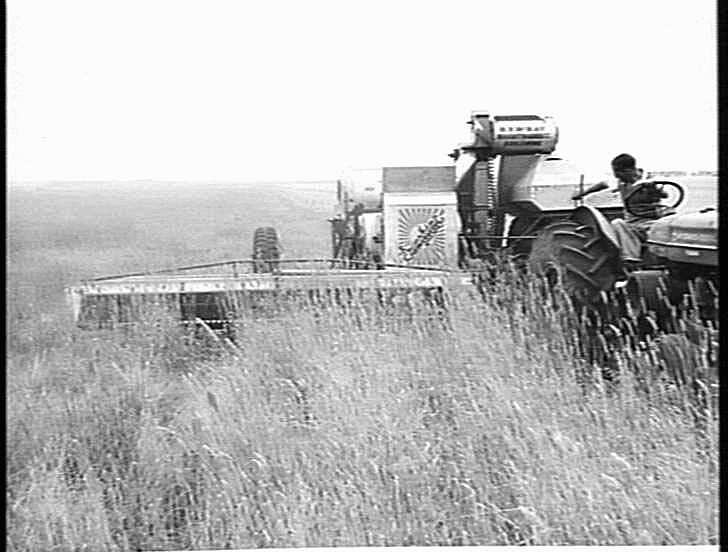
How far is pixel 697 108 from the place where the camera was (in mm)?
2166

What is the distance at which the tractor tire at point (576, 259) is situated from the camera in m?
2.22

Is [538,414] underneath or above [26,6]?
underneath

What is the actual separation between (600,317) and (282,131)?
2.60 ft

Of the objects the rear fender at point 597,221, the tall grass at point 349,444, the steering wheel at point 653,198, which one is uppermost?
the steering wheel at point 653,198

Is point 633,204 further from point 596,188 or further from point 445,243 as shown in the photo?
point 445,243

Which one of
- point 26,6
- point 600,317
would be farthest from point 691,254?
point 26,6

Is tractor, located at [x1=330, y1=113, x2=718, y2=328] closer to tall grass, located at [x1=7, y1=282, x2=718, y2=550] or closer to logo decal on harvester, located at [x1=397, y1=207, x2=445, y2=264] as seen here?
logo decal on harvester, located at [x1=397, y1=207, x2=445, y2=264]

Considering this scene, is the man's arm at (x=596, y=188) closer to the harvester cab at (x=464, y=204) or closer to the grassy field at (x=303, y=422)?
the harvester cab at (x=464, y=204)

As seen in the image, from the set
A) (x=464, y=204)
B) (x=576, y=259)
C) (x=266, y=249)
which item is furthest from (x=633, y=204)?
(x=266, y=249)

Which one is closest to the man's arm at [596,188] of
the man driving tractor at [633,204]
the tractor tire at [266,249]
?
the man driving tractor at [633,204]

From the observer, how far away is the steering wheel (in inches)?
85.4

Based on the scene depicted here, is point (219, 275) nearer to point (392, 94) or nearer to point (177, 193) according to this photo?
point (177, 193)

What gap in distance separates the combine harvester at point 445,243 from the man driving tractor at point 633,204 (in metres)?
0.02

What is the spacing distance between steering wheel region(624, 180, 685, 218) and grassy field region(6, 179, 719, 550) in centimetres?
29
